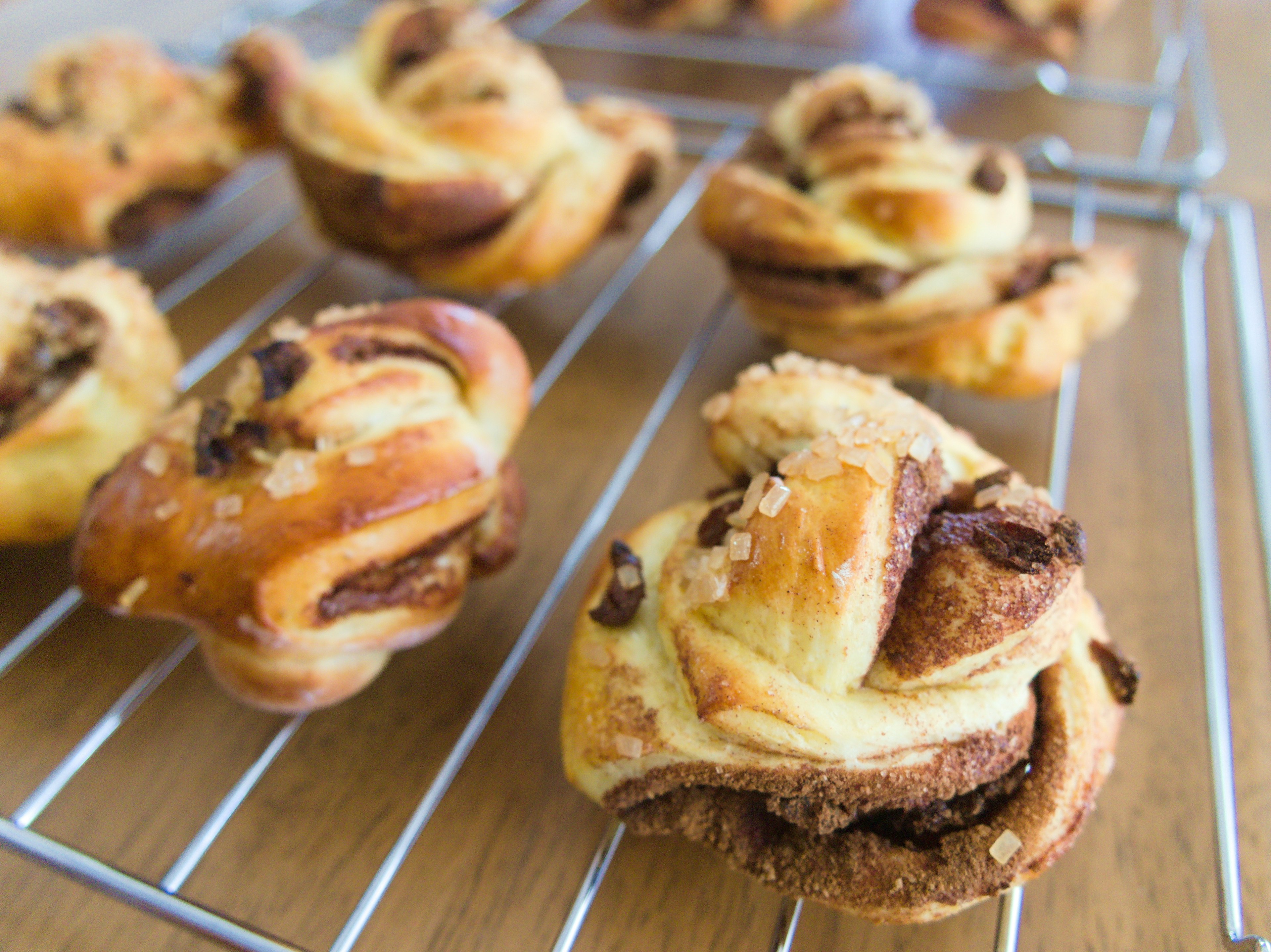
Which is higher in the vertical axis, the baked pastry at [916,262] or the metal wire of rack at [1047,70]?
the baked pastry at [916,262]

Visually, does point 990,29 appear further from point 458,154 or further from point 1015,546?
point 1015,546

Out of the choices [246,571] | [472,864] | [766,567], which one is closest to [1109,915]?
[766,567]

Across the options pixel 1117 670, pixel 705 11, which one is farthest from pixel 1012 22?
pixel 1117 670

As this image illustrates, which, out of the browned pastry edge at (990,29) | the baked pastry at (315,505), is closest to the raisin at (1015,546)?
the baked pastry at (315,505)

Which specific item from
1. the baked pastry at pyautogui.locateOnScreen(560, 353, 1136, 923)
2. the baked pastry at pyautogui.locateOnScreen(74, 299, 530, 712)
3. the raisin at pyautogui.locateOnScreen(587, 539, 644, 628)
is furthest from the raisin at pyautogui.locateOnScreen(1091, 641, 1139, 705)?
the baked pastry at pyautogui.locateOnScreen(74, 299, 530, 712)

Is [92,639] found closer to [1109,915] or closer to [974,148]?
[1109,915]

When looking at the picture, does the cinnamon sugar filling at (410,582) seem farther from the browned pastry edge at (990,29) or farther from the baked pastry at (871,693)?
the browned pastry edge at (990,29)
